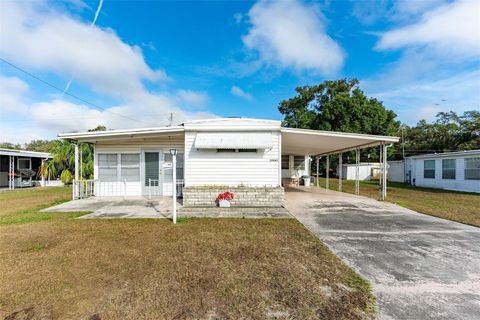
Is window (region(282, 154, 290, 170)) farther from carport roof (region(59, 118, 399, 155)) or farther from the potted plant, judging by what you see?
the potted plant

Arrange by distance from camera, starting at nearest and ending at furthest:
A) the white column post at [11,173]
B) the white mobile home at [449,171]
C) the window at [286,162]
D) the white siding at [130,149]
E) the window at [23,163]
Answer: the white siding at [130,149], the white mobile home at [449,171], the white column post at [11,173], the window at [23,163], the window at [286,162]

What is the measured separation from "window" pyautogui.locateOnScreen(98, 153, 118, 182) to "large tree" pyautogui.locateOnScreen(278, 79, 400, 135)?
69.4 ft

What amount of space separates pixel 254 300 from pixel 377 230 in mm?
4269

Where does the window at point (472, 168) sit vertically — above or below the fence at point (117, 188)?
above

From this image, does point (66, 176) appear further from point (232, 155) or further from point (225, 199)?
point (225, 199)

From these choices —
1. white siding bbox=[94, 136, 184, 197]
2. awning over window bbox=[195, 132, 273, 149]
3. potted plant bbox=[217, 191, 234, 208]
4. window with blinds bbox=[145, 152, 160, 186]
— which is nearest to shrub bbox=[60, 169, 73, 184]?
white siding bbox=[94, 136, 184, 197]

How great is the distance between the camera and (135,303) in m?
2.49

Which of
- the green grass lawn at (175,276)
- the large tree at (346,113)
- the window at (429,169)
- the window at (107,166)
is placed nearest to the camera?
the green grass lawn at (175,276)

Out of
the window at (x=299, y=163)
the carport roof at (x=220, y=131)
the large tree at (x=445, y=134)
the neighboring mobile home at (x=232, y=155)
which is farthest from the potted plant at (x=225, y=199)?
the large tree at (x=445, y=134)

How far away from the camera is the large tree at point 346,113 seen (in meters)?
24.8

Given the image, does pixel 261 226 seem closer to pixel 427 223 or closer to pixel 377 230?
pixel 377 230

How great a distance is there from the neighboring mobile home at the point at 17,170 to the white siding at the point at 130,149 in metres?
10.3

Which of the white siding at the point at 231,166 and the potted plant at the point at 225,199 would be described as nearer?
the potted plant at the point at 225,199

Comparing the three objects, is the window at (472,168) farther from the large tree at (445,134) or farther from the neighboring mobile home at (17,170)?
the neighboring mobile home at (17,170)
